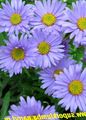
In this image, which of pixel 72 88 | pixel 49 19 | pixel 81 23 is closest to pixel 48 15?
pixel 49 19

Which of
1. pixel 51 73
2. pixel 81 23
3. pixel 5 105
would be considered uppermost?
pixel 81 23

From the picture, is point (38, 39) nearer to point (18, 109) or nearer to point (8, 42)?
point (8, 42)

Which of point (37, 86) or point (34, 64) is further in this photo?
point (37, 86)

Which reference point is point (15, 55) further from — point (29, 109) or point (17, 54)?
point (29, 109)

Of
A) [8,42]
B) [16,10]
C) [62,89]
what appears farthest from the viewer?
[16,10]

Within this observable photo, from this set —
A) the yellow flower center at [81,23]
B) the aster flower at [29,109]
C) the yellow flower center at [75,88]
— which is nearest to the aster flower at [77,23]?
the yellow flower center at [81,23]

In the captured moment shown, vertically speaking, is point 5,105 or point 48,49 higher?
point 48,49

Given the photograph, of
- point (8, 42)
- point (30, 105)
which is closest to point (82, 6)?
point (8, 42)
